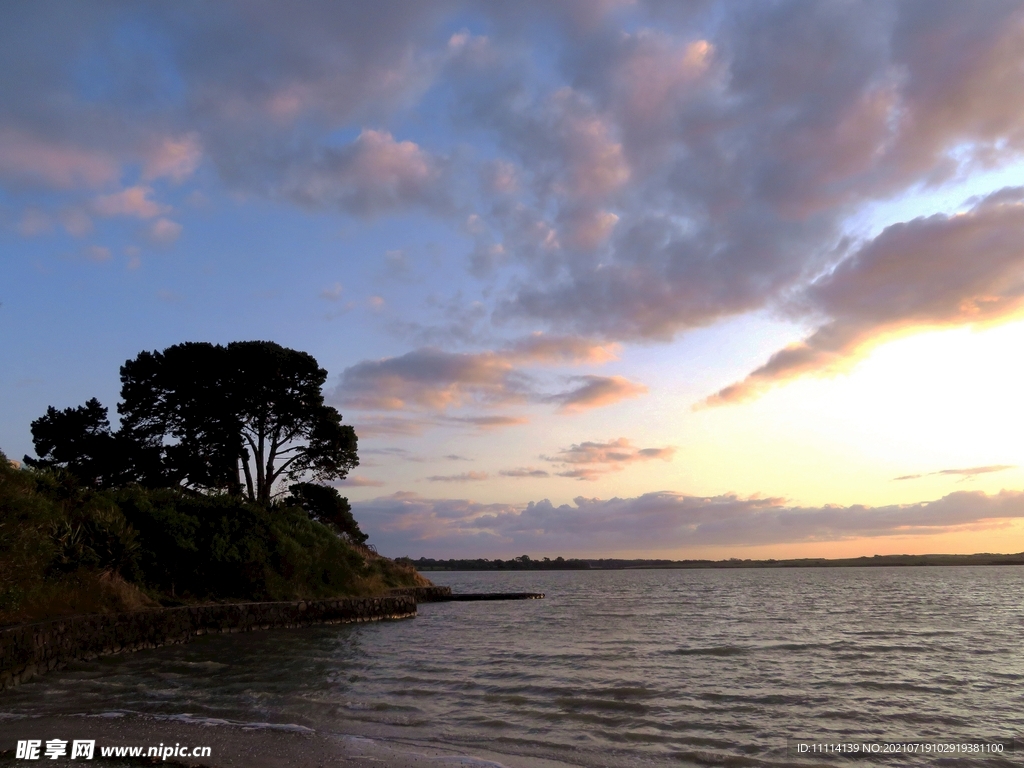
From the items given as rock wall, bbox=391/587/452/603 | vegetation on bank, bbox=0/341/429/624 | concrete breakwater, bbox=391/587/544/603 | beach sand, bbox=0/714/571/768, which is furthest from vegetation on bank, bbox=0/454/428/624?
concrete breakwater, bbox=391/587/544/603

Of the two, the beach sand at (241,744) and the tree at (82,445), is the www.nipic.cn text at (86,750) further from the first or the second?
the tree at (82,445)

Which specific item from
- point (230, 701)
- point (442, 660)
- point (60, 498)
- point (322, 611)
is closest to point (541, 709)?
point (230, 701)

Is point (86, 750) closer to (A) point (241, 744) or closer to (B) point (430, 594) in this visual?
(A) point (241, 744)

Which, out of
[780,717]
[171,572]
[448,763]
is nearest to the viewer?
[448,763]

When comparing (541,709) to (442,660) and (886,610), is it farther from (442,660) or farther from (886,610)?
(886,610)

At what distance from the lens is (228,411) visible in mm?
36781

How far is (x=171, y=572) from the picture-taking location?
24.4 meters

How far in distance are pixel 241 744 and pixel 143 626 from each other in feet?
43.1

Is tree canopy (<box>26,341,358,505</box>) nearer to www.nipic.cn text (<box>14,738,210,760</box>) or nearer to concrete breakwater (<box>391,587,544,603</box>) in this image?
concrete breakwater (<box>391,587,544,603</box>)

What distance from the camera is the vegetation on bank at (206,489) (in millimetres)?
21906

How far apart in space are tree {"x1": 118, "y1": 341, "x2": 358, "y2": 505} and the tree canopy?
0.05 meters

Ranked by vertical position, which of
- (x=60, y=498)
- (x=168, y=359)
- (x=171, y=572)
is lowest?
(x=171, y=572)

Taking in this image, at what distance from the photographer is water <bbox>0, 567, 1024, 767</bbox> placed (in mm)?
10328

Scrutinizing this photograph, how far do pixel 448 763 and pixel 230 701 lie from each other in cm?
575
